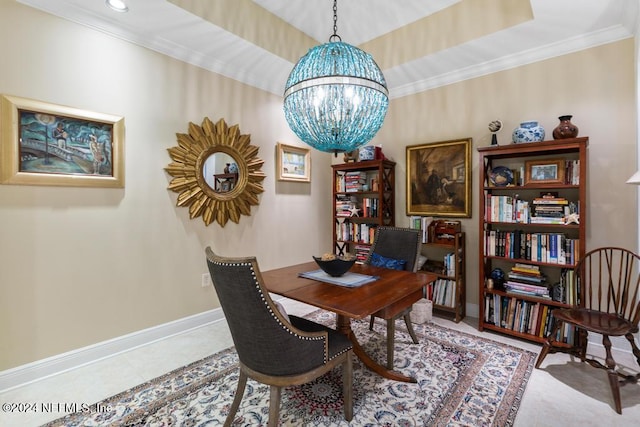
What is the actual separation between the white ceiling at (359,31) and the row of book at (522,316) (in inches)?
88.6

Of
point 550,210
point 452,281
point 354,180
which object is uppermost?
point 354,180

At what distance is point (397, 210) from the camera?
376 cm

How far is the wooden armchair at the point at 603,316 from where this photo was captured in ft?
6.12

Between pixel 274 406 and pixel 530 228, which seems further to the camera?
pixel 530 228

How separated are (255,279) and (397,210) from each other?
2.82 meters

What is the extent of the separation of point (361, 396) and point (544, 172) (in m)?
2.35

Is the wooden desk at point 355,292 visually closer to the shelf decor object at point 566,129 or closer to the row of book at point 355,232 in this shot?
the row of book at point 355,232

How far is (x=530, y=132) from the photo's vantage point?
256 centimetres

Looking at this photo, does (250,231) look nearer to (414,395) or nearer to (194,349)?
(194,349)

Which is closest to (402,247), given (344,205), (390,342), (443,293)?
(390,342)

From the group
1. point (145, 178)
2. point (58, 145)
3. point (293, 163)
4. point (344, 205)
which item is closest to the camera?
point (58, 145)

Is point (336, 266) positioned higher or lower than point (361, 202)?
lower

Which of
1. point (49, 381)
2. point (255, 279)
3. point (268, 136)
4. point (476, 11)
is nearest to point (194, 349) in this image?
point (49, 381)

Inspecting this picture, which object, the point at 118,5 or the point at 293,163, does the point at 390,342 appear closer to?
the point at 293,163
